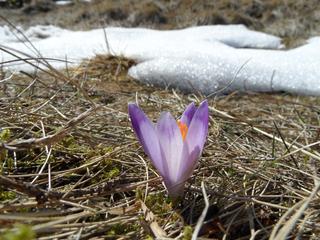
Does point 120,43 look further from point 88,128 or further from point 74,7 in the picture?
point 88,128

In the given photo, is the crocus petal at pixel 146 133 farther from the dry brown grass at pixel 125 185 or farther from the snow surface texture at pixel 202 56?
the snow surface texture at pixel 202 56

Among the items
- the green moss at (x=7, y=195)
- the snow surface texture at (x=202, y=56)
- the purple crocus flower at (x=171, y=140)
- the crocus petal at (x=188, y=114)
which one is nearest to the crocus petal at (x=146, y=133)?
the purple crocus flower at (x=171, y=140)

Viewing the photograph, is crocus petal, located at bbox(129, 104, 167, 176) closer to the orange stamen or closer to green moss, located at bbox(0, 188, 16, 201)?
the orange stamen

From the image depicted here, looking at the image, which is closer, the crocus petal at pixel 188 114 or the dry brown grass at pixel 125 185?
the dry brown grass at pixel 125 185

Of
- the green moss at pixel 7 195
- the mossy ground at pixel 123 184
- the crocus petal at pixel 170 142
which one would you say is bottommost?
the mossy ground at pixel 123 184

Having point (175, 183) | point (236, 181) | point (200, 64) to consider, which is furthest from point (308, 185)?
point (200, 64)

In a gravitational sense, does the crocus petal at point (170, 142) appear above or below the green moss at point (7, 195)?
above

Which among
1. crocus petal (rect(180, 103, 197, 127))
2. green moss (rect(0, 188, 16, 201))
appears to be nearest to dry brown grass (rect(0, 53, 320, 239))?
green moss (rect(0, 188, 16, 201))
